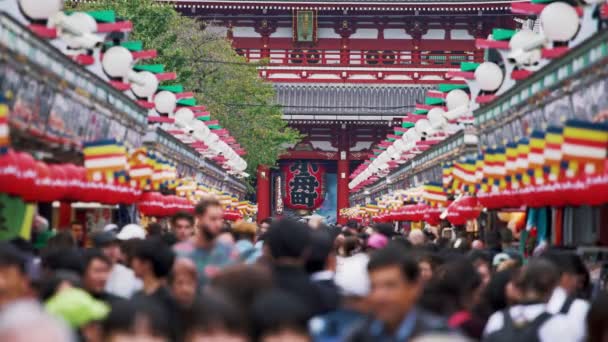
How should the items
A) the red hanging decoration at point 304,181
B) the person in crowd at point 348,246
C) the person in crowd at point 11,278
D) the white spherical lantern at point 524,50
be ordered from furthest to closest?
the red hanging decoration at point 304,181
the white spherical lantern at point 524,50
the person in crowd at point 348,246
the person in crowd at point 11,278

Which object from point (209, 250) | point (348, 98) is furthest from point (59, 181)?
point (348, 98)

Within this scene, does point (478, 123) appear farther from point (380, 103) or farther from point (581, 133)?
point (380, 103)

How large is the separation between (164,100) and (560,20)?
10.7 m

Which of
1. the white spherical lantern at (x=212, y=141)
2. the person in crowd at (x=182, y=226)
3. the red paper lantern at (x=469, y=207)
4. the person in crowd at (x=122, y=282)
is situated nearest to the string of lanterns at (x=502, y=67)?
the red paper lantern at (x=469, y=207)

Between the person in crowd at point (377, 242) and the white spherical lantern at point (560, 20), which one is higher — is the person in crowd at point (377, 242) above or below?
below

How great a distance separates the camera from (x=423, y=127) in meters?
27.4

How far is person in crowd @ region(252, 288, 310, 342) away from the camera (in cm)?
588

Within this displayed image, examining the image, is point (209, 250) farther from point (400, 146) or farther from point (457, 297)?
point (400, 146)

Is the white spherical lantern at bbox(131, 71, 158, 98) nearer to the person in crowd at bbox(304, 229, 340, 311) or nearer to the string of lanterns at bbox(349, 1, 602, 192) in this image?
the string of lanterns at bbox(349, 1, 602, 192)

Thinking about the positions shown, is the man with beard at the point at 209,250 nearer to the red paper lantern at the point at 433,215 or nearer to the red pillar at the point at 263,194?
the red paper lantern at the point at 433,215

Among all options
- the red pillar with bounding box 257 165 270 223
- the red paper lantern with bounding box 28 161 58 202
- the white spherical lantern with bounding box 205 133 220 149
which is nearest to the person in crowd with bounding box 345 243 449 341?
the red paper lantern with bounding box 28 161 58 202

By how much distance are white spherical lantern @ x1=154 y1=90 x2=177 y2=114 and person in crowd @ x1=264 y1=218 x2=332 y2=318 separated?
641 inches

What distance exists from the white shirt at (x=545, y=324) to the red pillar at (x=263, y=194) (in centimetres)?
5134

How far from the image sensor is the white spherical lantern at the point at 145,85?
23.2 metres
